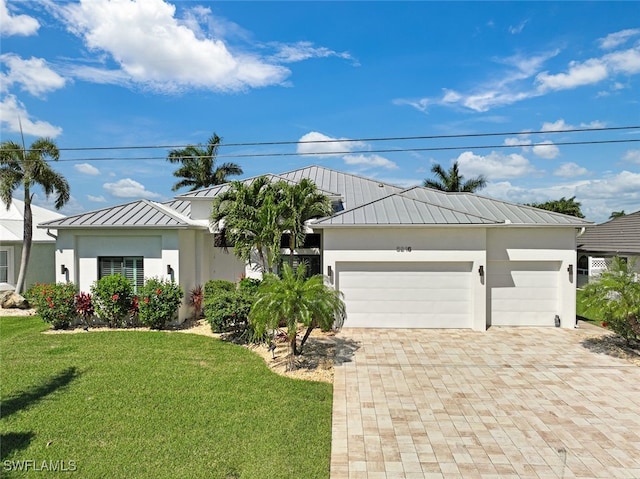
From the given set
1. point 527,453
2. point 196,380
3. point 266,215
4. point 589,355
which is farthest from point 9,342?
point 589,355

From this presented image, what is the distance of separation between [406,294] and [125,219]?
10971mm

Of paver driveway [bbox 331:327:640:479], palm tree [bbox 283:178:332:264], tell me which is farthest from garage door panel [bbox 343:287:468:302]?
palm tree [bbox 283:178:332:264]

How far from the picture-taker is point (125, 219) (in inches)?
517

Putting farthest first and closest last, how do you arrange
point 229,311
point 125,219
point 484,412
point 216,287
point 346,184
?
point 346,184 → point 125,219 → point 216,287 → point 229,311 → point 484,412

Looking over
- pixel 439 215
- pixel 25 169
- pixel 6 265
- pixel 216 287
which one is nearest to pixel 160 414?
pixel 216 287

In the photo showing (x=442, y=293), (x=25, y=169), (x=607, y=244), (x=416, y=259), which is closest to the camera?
(x=416, y=259)

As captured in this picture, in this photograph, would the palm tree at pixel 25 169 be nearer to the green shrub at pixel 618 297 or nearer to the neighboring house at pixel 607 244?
the green shrub at pixel 618 297

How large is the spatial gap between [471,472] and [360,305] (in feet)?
25.8

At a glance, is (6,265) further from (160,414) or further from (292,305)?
(292,305)

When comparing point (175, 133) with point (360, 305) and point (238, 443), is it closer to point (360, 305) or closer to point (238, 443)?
point (360, 305)

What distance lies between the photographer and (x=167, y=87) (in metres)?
13.1

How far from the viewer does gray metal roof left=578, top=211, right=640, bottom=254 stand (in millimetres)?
20766

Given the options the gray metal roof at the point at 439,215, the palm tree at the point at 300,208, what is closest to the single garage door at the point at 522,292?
the gray metal roof at the point at 439,215

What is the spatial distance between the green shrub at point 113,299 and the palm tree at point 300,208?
6187 millimetres
